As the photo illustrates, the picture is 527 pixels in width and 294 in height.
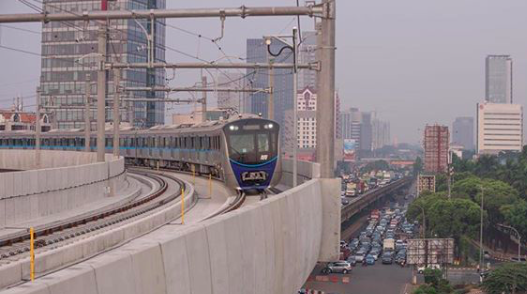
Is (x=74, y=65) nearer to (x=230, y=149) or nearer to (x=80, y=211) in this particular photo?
(x=230, y=149)

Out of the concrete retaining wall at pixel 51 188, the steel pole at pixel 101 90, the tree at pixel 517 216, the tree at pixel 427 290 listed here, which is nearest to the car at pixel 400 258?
the tree at pixel 517 216

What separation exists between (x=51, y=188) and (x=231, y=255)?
13334 mm

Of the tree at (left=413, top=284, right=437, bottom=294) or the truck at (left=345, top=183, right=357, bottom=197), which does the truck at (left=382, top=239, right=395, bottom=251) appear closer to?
the tree at (left=413, top=284, right=437, bottom=294)

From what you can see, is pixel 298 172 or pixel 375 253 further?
pixel 375 253

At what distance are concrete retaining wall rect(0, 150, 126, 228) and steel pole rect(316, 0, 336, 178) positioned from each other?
7874 mm

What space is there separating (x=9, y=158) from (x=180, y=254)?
4008 centimetres

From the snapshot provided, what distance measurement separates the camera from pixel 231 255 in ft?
30.0

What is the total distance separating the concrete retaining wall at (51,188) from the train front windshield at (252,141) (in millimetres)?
4771

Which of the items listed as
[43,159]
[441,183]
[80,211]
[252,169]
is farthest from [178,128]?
[441,183]

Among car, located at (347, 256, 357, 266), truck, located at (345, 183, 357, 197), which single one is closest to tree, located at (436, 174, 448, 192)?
truck, located at (345, 183, 357, 197)

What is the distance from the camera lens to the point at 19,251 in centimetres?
1378

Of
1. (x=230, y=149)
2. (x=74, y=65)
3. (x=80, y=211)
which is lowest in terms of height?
(x=80, y=211)

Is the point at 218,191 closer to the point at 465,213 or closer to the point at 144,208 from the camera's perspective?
the point at 144,208

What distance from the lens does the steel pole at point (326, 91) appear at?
47.9ft
